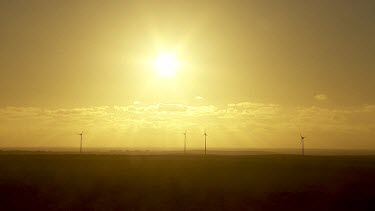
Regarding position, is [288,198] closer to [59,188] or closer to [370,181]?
[370,181]

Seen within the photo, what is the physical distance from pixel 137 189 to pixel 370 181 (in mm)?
42329

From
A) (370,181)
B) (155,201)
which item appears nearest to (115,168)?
(155,201)

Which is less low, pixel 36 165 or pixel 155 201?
pixel 36 165

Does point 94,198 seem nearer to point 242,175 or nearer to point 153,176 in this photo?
point 153,176

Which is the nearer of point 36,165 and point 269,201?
point 269,201

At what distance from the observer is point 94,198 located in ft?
204

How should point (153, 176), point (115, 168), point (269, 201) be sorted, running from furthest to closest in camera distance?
point (115, 168), point (153, 176), point (269, 201)

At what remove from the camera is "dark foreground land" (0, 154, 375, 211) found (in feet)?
194

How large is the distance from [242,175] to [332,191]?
56.8ft

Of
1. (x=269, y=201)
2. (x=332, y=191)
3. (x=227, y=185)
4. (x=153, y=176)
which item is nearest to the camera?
(x=269, y=201)

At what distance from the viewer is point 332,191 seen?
210 feet

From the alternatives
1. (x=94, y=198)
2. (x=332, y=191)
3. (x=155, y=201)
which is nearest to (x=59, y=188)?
(x=94, y=198)

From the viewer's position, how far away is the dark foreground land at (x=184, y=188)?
59250mm

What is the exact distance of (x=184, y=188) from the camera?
219ft
